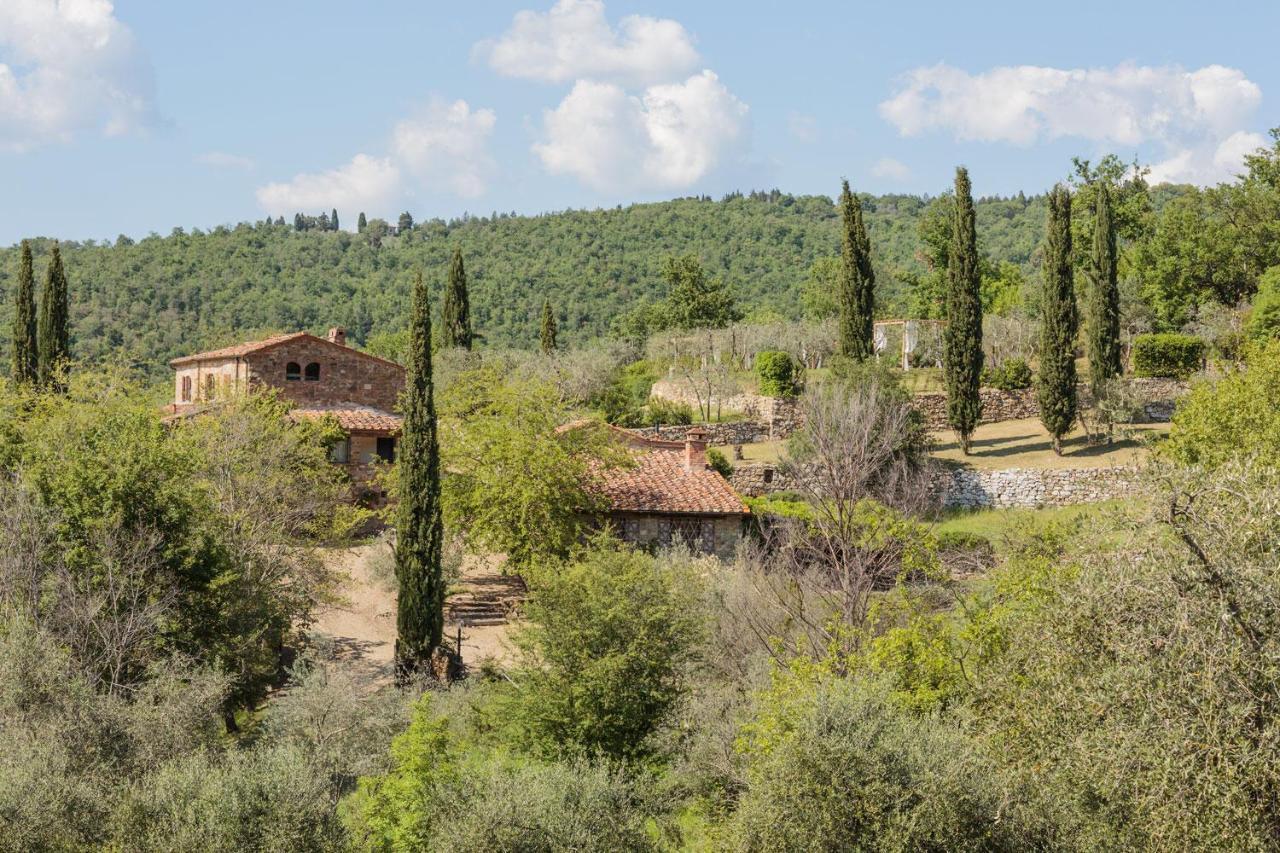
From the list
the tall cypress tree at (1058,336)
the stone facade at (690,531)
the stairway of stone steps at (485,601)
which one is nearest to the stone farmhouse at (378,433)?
the stone facade at (690,531)

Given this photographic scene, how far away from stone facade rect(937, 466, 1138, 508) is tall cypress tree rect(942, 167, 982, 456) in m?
2.29

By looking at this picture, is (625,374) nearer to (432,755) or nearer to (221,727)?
(221,727)

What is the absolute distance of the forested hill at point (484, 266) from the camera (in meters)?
77.3

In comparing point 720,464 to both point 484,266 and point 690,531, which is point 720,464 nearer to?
point 690,531

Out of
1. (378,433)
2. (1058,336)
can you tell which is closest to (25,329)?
(378,433)

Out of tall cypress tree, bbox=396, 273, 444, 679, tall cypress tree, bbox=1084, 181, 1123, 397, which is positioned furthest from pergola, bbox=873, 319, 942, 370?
tall cypress tree, bbox=396, 273, 444, 679

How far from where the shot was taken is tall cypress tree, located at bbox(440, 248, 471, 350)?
46.2 m

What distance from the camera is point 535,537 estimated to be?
29.7 meters

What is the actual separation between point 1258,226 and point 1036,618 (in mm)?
46634

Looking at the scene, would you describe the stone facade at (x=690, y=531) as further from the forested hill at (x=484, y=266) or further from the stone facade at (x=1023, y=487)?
the forested hill at (x=484, y=266)

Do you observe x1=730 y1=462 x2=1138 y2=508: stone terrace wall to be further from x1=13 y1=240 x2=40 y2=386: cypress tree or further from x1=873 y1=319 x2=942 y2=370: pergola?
x1=13 y1=240 x2=40 y2=386: cypress tree

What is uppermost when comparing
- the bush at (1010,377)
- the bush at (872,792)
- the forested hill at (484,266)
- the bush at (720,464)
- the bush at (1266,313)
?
the forested hill at (484,266)

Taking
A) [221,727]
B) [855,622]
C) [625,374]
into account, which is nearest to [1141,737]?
[855,622]

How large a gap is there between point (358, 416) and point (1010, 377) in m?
23.2
